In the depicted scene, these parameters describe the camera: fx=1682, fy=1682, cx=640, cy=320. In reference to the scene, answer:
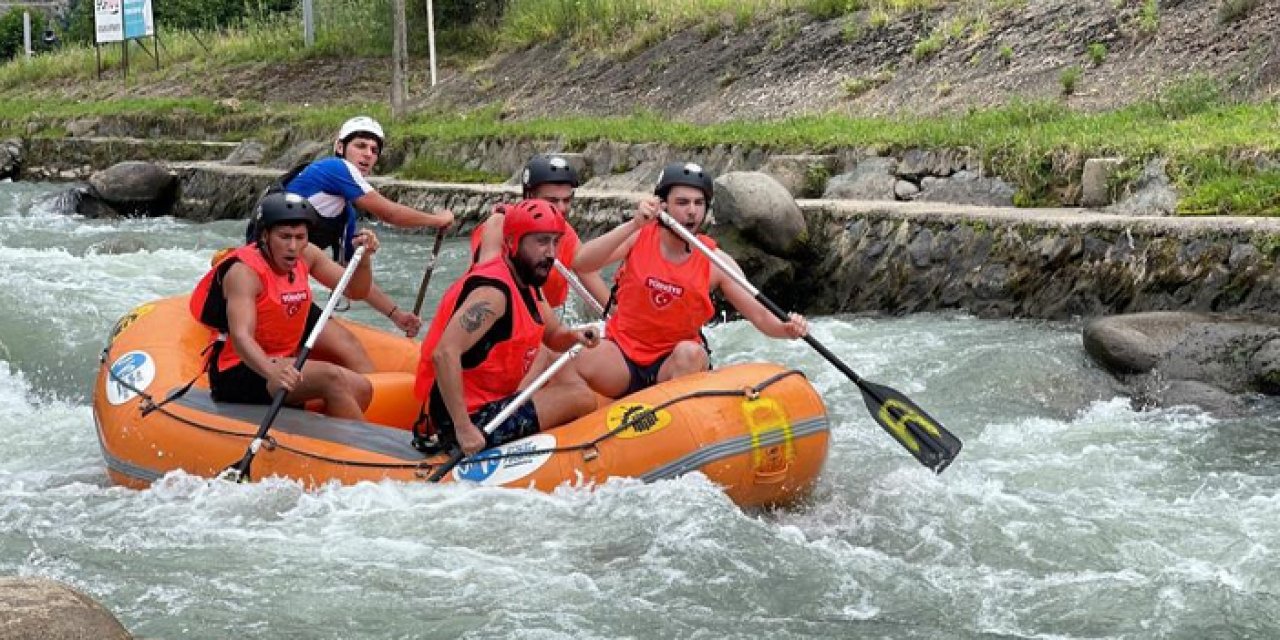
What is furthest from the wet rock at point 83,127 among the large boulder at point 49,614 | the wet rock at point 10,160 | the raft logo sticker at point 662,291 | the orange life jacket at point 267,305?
the large boulder at point 49,614

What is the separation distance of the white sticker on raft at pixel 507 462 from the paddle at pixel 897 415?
3.36ft

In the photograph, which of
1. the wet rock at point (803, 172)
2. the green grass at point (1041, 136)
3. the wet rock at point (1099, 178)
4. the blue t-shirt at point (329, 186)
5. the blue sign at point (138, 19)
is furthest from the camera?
the blue sign at point (138, 19)

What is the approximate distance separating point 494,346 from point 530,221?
1.94ft

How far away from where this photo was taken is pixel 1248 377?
8.46m

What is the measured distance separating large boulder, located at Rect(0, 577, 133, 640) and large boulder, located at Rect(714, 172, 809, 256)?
26.2ft

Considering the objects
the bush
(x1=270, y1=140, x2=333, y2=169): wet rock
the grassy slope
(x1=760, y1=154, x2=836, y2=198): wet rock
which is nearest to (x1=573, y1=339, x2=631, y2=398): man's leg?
the grassy slope

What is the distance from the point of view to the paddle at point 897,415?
6.96 metres

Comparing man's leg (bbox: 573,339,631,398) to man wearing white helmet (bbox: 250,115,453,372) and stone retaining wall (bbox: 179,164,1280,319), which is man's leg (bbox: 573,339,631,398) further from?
stone retaining wall (bbox: 179,164,1280,319)

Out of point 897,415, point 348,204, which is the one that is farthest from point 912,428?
point 348,204

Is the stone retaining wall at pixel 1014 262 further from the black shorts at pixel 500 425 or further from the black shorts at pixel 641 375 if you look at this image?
the black shorts at pixel 500 425

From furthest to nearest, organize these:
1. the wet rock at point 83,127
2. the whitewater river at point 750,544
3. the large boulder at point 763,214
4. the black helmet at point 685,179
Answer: the wet rock at point 83,127
the large boulder at point 763,214
the black helmet at point 685,179
the whitewater river at point 750,544

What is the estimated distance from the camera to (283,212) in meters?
7.03

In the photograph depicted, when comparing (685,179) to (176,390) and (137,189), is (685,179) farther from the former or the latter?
(137,189)

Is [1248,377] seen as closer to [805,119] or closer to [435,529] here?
[435,529]
